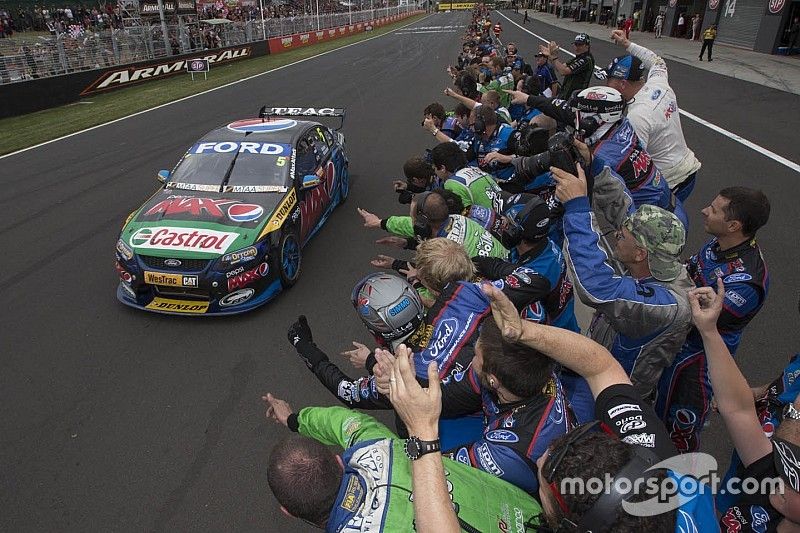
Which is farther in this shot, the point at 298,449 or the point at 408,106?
the point at 408,106

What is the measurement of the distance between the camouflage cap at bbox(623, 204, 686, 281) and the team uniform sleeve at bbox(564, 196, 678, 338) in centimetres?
11

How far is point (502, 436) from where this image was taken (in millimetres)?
1867

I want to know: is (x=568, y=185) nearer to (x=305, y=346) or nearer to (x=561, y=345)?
(x=561, y=345)

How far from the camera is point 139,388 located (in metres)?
4.12

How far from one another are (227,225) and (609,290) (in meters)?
3.94

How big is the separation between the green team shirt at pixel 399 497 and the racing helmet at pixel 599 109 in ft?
9.66

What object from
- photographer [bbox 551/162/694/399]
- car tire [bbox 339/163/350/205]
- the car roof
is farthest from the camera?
car tire [bbox 339/163/350/205]

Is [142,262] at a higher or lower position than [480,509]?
lower

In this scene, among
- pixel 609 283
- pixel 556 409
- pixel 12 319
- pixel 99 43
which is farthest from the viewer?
pixel 99 43

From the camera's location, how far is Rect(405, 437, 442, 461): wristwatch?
1476 millimetres

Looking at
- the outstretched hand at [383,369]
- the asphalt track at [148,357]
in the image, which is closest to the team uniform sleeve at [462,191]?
the asphalt track at [148,357]

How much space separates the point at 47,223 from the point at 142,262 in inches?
158

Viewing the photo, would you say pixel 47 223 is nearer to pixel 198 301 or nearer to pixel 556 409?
pixel 198 301

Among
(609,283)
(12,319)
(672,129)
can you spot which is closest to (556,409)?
(609,283)
